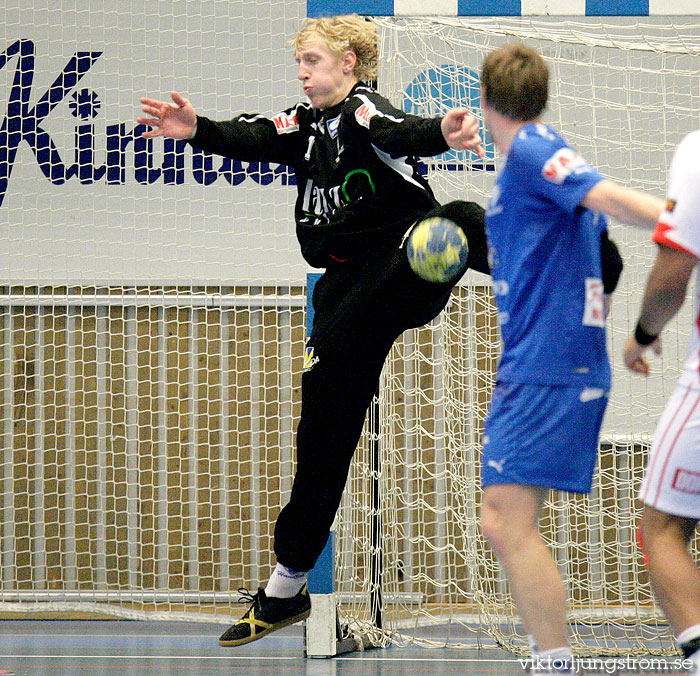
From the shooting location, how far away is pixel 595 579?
17.2 feet

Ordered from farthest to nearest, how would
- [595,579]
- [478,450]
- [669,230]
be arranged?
[595,579]
[478,450]
[669,230]

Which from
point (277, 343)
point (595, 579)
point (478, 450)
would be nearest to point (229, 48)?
point (277, 343)

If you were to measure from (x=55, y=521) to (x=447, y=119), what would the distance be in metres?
3.87

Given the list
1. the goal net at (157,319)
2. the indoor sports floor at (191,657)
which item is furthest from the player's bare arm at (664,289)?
the goal net at (157,319)

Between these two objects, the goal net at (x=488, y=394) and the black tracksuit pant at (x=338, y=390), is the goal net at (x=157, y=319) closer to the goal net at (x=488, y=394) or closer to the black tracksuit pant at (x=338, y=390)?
the goal net at (x=488, y=394)

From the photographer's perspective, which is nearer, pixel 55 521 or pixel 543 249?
pixel 543 249

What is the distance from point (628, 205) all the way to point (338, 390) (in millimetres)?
1337

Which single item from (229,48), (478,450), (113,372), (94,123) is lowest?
(478,450)

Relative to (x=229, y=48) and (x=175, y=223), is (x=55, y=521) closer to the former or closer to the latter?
(x=175, y=223)

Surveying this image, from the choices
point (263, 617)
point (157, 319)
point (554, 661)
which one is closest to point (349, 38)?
point (263, 617)

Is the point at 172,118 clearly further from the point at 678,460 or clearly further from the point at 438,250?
the point at 678,460

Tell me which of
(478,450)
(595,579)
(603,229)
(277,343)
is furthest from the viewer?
(277,343)

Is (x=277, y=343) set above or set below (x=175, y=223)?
below

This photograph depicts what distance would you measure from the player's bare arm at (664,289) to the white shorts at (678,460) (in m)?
0.18
